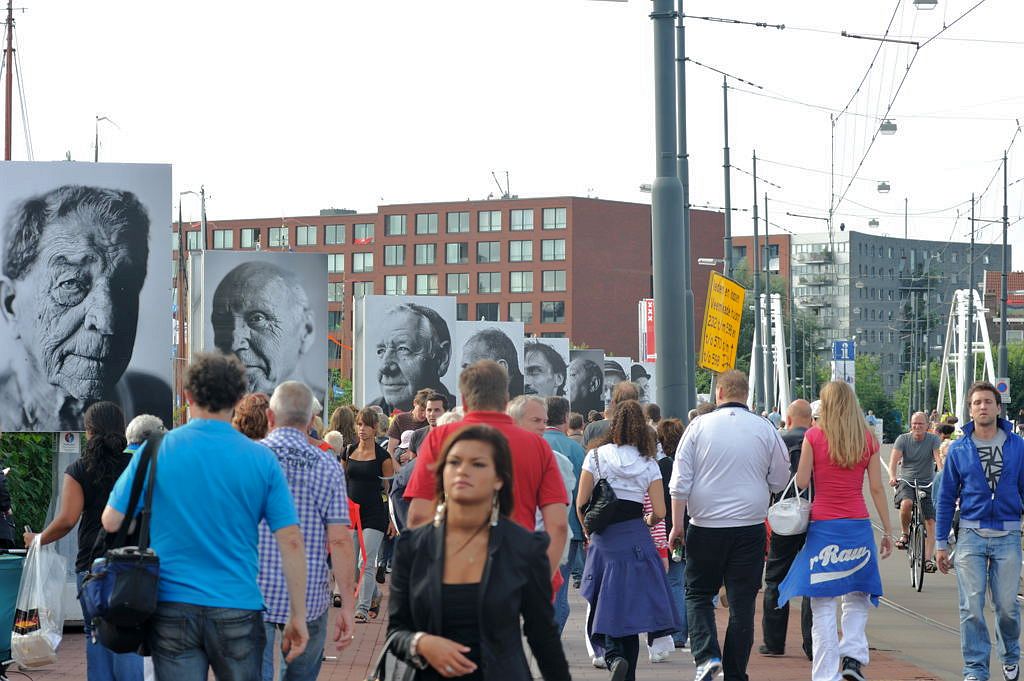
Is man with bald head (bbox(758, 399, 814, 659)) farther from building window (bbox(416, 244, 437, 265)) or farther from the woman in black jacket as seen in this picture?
building window (bbox(416, 244, 437, 265))

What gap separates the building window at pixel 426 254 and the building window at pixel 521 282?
22.7 feet

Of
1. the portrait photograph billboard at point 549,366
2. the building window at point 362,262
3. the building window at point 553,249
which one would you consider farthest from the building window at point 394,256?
the portrait photograph billboard at point 549,366

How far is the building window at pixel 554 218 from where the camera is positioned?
4953 inches

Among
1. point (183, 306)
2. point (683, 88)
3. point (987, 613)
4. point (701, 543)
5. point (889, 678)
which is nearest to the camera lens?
point (701, 543)

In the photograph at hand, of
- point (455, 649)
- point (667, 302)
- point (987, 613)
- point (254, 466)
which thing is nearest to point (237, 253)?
point (667, 302)

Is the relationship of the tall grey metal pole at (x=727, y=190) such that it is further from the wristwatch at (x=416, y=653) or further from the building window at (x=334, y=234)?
the building window at (x=334, y=234)

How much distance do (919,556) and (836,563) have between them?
27.5 feet

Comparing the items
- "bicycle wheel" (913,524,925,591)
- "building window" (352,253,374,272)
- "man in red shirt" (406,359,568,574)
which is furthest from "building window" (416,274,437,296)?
"man in red shirt" (406,359,568,574)

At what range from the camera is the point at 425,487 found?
6.40 meters

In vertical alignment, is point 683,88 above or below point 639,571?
above

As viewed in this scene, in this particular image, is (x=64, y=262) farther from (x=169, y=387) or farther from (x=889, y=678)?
(x=889, y=678)

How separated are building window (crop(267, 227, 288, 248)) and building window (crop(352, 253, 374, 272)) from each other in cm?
623

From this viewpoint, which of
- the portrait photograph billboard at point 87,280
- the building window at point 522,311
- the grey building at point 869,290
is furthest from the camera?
the grey building at point 869,290

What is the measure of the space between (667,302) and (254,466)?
812 cm
